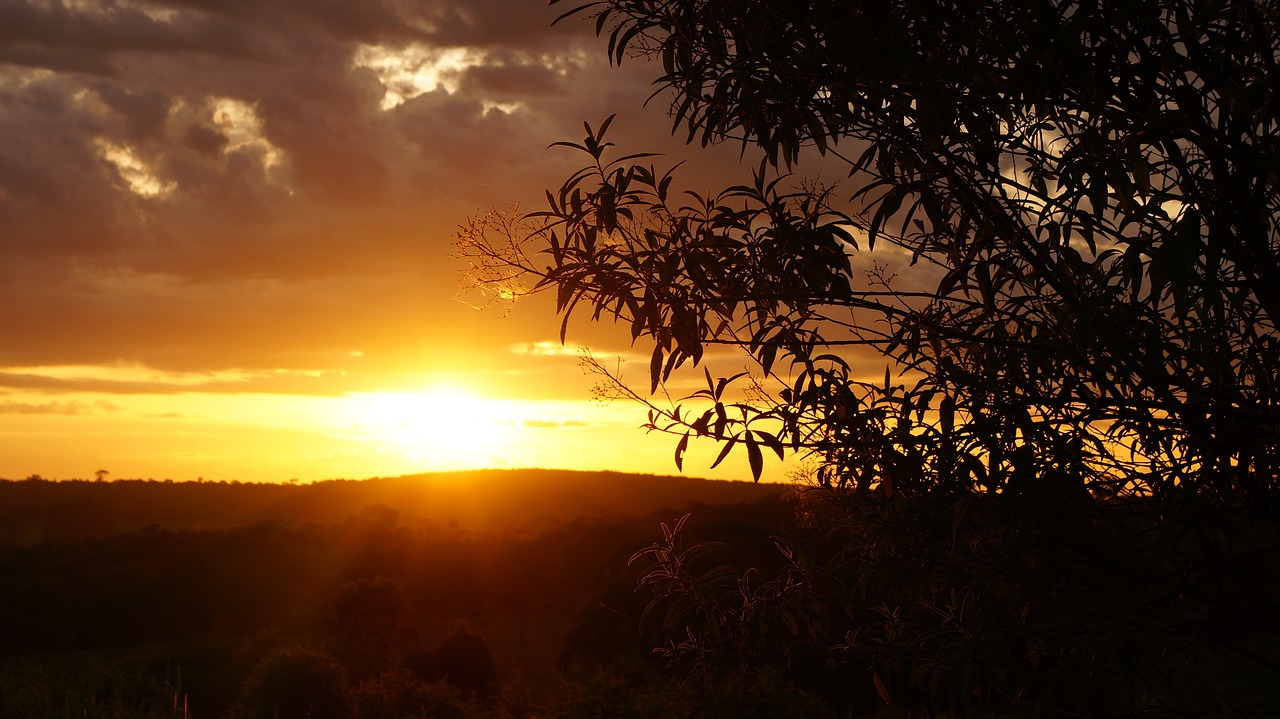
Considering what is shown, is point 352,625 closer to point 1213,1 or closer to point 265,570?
point 265,570

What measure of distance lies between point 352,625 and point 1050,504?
24163 millimetres

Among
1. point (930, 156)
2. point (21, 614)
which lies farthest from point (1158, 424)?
point (21, 614)

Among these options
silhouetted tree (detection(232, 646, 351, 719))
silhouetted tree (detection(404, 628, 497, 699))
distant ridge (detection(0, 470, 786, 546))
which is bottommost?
silhouetted tree (detection(404, 628, 497, 699))

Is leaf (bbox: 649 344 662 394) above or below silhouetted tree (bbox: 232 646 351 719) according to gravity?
above

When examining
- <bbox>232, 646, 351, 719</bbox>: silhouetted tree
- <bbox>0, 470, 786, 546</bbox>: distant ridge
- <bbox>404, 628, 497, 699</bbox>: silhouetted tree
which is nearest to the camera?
<bbox>232, 646, 351, 719</bbox>: silhouetted tree

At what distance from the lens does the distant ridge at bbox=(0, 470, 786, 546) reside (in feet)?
151

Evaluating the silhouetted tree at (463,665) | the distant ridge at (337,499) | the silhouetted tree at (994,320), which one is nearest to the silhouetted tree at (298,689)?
the silhouetted tree at (463,665)

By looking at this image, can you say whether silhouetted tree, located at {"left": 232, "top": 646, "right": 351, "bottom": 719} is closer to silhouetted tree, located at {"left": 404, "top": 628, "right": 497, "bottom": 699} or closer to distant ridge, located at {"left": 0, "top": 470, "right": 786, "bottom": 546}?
silhouetted tree, located at {"left": 404, "top": 628, "right": 497, "bottom": 699}

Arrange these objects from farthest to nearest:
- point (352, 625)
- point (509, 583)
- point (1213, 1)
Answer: point (509, 583), point (352, 625), point (1213, 1)

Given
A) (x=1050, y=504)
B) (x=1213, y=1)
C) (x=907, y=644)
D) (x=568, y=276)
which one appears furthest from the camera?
(x=907, y=644)

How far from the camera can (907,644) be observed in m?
4.76

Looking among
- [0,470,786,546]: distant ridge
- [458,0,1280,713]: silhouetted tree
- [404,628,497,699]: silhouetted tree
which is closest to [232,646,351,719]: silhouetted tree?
[404,628,497,699]: silhouetted tree

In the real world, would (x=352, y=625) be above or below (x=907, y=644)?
below

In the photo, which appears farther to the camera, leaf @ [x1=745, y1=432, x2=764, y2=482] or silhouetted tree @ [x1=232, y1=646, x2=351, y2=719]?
silhouetted tree @ [x1=232, y1=646, x2=351, y2=719]
